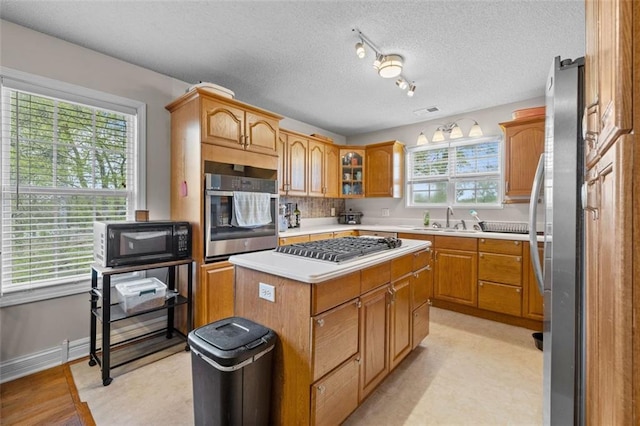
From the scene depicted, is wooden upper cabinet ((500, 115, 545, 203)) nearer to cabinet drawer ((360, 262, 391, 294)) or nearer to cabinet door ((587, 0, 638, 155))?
cabinet drawer ((360, 262, 391, 294))

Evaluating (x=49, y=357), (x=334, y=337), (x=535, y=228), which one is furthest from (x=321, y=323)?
(x=49, y=357)

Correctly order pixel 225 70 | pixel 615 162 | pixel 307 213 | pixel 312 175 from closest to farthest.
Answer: pixel 615 162 → pixel 225 70 → pixel 312 175 → pixel 307 213

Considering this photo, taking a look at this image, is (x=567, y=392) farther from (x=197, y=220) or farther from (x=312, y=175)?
(x=312, y=175)

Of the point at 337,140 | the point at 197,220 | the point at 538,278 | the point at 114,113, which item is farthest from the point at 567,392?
the point at 337,140

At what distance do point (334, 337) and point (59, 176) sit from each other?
2512 mm

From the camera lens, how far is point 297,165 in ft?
13.0

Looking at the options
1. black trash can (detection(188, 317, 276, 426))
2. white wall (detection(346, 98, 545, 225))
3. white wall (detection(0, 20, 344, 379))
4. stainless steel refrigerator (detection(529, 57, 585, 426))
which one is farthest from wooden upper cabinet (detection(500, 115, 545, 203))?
white wall (detection(0, 20, 344, 379))

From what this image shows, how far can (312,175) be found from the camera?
422 cm

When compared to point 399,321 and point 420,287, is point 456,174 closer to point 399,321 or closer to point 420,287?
point 420,287

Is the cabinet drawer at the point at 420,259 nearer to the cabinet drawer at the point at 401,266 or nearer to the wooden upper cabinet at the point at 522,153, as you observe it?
the cabinet drawer at the point at 401,266

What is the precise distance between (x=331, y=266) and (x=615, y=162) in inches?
43.7

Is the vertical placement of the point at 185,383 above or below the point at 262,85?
below

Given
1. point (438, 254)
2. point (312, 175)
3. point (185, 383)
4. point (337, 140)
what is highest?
point (337, 140)

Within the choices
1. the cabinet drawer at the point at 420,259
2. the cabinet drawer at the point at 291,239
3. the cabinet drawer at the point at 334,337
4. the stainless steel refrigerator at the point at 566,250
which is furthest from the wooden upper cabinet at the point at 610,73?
the cabinet drawer at the point at 291,239
